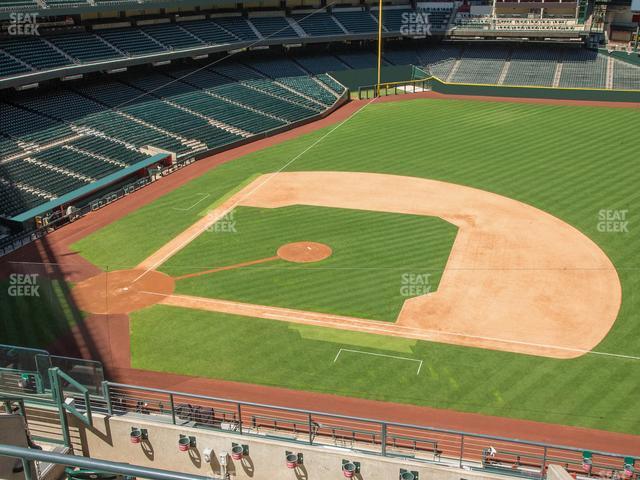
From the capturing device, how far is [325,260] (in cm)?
2722

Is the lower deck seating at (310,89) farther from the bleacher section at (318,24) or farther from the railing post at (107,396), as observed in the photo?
the railing post at (107,396)

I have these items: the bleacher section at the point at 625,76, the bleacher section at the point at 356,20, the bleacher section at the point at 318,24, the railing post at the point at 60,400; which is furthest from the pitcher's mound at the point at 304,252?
the bleacher section at the point at 356,20

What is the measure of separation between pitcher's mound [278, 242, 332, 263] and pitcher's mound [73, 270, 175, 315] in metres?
5.41

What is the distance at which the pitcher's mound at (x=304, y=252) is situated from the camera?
27.5 metres

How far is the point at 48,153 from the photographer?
37812 mm

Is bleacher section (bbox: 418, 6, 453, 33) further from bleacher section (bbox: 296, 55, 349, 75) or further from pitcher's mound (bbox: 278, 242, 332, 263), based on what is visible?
pitcher's mound (bbox: 278, 242, 332, 263)

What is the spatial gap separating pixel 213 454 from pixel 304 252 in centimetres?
1684

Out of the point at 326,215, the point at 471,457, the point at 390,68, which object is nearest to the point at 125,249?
the point at 326,215

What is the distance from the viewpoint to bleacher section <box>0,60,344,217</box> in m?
36.2

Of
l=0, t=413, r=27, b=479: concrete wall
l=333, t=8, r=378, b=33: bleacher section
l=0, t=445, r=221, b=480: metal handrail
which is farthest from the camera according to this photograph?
l=333, t=8, r=378, b=33: bleacher section

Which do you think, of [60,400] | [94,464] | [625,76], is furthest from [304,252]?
[625,76]

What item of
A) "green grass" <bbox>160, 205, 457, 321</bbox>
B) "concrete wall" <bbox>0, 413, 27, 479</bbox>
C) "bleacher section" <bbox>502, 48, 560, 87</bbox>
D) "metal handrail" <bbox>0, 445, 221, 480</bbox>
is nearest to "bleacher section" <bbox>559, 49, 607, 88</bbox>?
"bleacher section" <bbox>502, 48, 560, 87</bbox>

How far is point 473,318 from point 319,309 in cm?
586

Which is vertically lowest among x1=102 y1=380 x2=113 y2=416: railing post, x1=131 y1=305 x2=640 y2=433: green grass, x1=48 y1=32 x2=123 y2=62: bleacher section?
x1=131 y1=305 x2=640 y2=433: green grass
